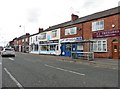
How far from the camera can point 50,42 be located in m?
52.2

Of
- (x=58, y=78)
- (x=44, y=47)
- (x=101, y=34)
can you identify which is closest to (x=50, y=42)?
(x=44, y=47)

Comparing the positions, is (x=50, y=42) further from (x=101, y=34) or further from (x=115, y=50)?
(x=115, y=50)

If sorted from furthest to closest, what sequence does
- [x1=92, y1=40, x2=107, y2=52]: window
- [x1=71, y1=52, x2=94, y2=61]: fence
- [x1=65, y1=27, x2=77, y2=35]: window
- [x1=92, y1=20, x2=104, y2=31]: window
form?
[x1=65, y1=27, x2=77, y2=35]: window
[x1=92, y1=20, x2=104, y2=31]: window
[x1=92, y1=40, x2=107, y2=52]: window
[x1=71, y1=52, x2=94, y2=61]: fence

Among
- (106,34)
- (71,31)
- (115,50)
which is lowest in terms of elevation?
(115,50)

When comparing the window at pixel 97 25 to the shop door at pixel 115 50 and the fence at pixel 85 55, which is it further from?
the fence at pixel 85 55

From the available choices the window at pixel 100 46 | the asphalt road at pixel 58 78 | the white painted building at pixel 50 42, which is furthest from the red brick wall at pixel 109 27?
the white painted building at pixel 50 42

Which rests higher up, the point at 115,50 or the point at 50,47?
the point at 50,47

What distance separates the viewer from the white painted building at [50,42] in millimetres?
47806

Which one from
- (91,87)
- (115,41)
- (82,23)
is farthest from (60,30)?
(91,87)

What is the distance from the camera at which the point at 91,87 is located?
854cm

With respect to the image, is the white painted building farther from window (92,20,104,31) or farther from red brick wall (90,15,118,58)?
red brick wall (90,15,118,58)

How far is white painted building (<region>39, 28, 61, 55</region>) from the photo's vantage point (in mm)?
47806

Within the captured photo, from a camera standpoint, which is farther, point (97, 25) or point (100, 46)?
point (97, 25)

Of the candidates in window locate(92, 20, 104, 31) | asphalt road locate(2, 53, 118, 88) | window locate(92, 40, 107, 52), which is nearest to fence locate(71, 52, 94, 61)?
window locate(92, 40, 107, 52)
